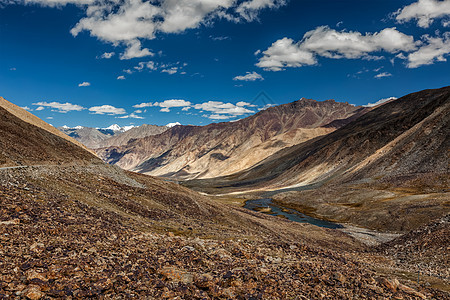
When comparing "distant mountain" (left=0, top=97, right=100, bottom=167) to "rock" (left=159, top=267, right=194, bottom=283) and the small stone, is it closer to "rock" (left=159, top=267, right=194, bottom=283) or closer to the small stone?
the small stone

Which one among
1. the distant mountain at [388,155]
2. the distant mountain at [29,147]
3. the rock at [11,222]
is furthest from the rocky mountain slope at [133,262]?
the distant mountain at [388,155]

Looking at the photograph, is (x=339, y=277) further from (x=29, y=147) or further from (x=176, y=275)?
(x=29, y=147)

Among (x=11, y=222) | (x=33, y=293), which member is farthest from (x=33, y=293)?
(x=11, y=222)

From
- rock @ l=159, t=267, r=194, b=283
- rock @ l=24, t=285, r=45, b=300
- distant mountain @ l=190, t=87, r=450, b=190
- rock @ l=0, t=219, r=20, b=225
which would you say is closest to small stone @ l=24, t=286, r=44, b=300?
rock @ l=24, t=285, r=45, b=300

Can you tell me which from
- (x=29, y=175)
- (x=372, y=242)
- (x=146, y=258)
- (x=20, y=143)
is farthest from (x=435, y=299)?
(x=20, y=143)

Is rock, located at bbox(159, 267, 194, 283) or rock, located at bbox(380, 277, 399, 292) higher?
rock, located at bbox(159, 267, 194, 283)

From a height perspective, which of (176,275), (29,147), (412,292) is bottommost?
(412,292)

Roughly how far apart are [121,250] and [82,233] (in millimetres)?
3037

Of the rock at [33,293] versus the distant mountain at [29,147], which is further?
Result: the distant mountain at [29,147]

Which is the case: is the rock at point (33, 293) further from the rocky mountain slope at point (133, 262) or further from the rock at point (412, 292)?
the rock at point (412, 292)

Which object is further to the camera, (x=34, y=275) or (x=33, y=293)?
(x=34, y=275)

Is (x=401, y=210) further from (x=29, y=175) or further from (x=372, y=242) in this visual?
(x=29, y=175)

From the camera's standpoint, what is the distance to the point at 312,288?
1299 centimetres

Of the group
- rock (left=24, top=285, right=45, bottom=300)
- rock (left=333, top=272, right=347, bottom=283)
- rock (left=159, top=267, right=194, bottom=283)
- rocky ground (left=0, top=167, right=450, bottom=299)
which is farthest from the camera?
rock (left=333, top=272, right=347, bottom=283)
